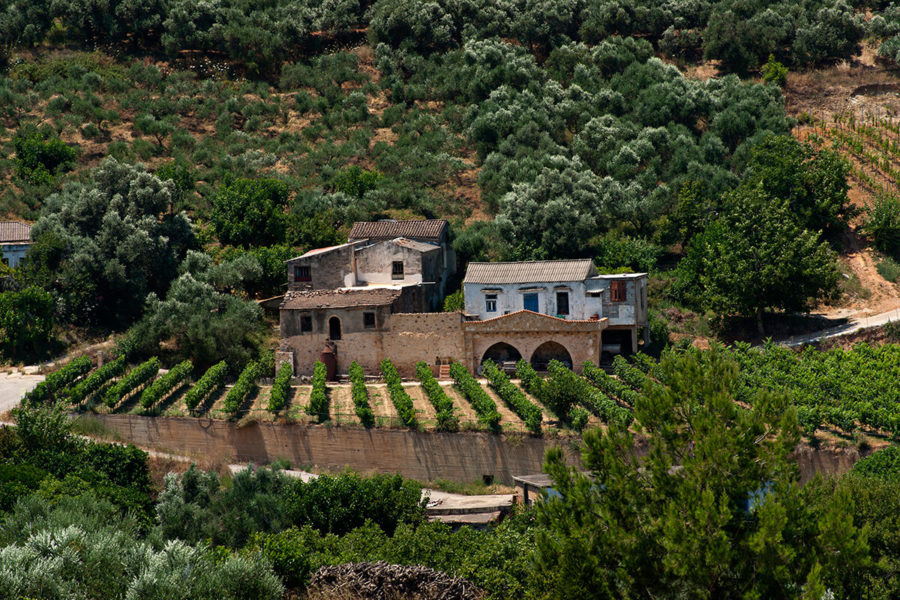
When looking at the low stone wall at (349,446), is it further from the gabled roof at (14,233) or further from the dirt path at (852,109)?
the dirt path at (852,109)

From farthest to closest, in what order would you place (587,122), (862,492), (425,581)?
(587,122), (862,492), (425,581)

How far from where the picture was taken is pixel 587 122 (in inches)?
2457

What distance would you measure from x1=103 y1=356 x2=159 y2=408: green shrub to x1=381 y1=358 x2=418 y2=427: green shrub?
8875mm

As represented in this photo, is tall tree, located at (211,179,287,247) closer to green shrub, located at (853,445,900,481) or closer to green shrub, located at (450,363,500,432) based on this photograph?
green shrub, located at (450,363,500,432)

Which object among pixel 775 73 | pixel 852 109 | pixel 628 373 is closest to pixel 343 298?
pixel 628 373

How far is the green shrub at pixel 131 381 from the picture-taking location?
1576 inches

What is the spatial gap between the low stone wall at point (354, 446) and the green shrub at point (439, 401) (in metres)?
0.40

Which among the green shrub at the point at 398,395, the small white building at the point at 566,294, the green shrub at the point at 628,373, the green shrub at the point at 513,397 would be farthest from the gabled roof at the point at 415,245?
the green shrub at the point at 628,373

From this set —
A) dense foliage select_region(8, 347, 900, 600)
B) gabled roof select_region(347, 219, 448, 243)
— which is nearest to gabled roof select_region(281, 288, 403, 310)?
gabled roof select_region(347, 219, 448, 243)

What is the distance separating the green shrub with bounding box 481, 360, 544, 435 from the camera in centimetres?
3841

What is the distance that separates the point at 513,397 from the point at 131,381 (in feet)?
46.8

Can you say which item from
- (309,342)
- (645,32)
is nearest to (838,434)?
(309,342)

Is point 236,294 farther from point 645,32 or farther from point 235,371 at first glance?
point 645,32

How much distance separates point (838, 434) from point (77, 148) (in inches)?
1754
